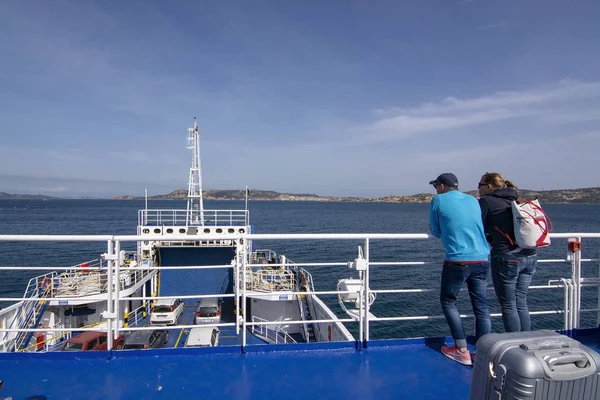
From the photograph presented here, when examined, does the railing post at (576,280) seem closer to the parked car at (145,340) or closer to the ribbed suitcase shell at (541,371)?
the ribbed suitcase shell at (541,371)

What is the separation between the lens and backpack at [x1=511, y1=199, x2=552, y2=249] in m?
3.39

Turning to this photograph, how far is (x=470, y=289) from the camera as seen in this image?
3.65 m

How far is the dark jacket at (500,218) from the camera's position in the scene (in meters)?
3.55

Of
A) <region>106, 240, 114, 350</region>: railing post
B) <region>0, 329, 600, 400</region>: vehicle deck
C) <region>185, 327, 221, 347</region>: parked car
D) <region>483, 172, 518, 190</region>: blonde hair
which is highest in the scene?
<region>483, 172, 518, 190</region>: blonde hair

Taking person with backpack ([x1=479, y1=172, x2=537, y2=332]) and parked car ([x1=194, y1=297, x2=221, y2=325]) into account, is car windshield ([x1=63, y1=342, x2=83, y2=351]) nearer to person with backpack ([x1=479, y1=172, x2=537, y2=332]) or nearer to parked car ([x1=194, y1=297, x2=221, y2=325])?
parked car ([x1=194, y1=297, x2=221, y2=325])

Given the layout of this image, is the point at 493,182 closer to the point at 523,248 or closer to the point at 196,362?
the point at 523,248

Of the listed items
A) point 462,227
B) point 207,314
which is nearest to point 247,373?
point 462,227

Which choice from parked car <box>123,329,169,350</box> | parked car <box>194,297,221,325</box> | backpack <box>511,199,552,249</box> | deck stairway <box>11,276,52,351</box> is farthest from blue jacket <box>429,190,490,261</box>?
parked car <box>194,297,221,325</box>

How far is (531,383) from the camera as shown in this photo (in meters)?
1.87

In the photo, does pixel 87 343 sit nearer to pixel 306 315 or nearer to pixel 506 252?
pixel 306 315

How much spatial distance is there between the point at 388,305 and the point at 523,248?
1569 cm

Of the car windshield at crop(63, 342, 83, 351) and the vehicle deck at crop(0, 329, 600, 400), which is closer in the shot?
the vehicle deck at crop(0, 329, 600, 400)

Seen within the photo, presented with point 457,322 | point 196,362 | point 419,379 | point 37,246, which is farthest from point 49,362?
point 37,246

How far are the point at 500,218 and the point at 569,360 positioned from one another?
1.83 meters
